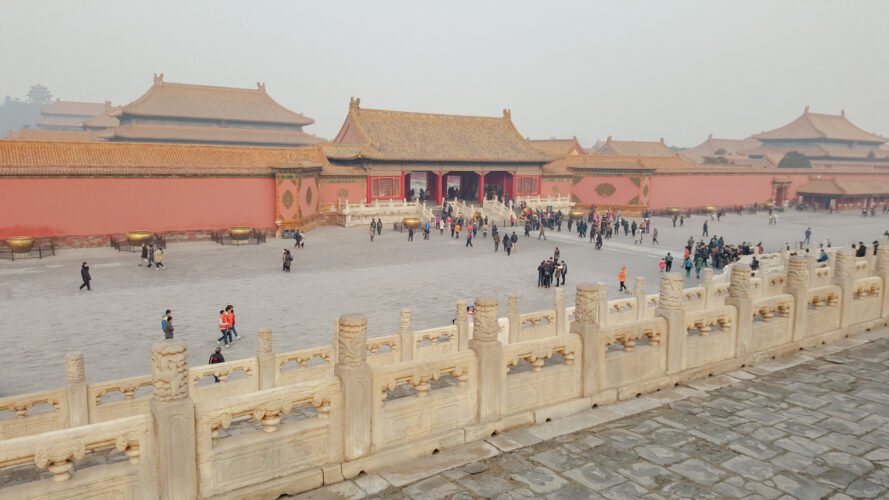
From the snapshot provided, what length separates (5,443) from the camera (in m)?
4.55

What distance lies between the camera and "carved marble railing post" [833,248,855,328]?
1109 cm

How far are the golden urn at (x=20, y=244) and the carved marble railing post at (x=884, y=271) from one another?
29.6 m

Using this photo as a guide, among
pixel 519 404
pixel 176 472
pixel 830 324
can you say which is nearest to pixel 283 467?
pixel 176 472

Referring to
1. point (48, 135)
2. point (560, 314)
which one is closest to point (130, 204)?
point (560, 314)

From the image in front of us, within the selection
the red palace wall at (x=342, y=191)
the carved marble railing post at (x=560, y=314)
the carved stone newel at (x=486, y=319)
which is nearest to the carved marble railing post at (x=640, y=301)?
the carved marble railing post at (x=560, y=314)

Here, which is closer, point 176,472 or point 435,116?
point 176,472

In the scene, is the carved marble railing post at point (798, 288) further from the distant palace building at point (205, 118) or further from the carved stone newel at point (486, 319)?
the distant palace building at point (205, 118)

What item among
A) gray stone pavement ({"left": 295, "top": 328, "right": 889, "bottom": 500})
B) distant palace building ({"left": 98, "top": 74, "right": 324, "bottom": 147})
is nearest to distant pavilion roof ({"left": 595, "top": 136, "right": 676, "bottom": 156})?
distant palace building ({"left": 98, "top": 74, "right": 324, "bottom": 147})

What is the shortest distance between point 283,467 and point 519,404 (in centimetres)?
286

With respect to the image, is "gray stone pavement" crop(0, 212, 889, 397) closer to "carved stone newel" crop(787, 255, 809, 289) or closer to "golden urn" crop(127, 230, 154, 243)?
"golden urn" crop(127, 230, 154, 243)

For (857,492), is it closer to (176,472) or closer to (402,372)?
(402,372)

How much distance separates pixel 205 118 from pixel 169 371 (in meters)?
51.4

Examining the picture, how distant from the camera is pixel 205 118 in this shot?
51.7 metres

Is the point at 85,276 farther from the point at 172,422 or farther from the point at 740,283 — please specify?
the point at 740,283
